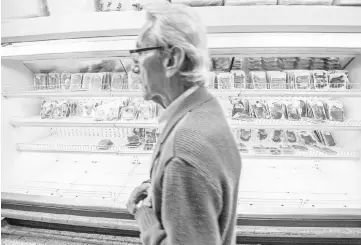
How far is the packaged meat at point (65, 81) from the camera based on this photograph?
82.7 inches

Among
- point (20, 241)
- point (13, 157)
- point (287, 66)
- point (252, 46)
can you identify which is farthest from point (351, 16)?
point (13, 157)

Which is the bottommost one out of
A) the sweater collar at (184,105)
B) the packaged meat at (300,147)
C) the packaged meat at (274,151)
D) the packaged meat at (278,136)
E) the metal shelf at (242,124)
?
the packaged meat at (300,147)

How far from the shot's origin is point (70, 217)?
1605 mm

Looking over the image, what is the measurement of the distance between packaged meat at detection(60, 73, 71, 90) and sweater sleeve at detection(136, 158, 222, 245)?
6.70 feet

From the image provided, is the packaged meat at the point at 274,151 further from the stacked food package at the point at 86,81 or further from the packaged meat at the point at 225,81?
the stacked food package at the point at 86,81

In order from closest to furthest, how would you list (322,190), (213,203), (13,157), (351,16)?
1. (213,203)
2. (351,16)
3. (322,190)
4. (13,157)

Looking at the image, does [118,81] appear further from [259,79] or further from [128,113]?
[259,79]

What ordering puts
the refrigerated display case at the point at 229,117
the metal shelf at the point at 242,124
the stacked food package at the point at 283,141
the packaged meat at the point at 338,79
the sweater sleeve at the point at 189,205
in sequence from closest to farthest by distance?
1. the sweater sleeve at the point at 189,205
2. the refrigerated display case at the point at 229,117
3. the metal shelf at the point at 242,124
4. the packaged meat at the point at 338,79
5. the stacked food package at the point at 283,141

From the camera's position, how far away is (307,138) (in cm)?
206

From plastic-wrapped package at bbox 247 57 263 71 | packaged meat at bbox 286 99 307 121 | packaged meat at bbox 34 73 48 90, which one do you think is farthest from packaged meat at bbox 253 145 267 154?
packaged meat at bbox 34 73 48 90

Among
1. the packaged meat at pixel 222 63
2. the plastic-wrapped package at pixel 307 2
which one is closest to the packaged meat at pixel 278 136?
the packaged meat at pixel 222 63

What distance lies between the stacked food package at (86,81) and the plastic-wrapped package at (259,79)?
1.16m

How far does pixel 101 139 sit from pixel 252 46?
189cm

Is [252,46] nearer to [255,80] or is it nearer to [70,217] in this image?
[255,80]
